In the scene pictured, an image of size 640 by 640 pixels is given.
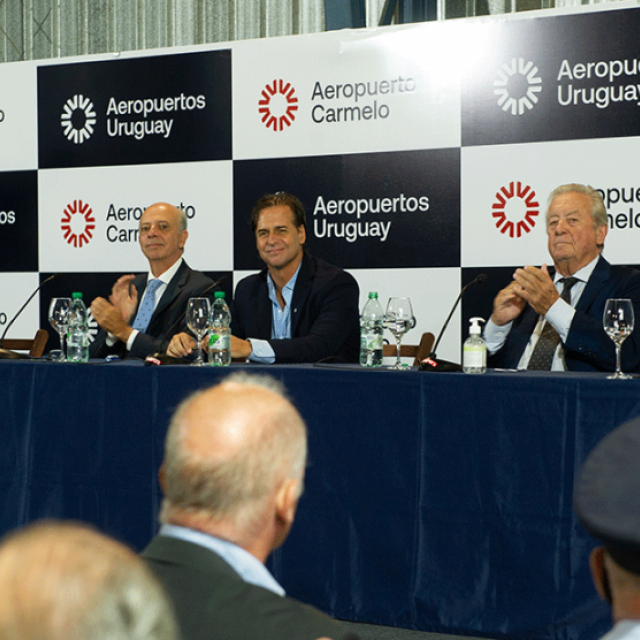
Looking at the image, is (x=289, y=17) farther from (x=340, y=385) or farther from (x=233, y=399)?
(x=233, y=399)

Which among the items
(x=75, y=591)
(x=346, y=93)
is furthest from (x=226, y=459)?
(x=346, y=93)

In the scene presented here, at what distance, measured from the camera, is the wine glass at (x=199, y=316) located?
2592mm

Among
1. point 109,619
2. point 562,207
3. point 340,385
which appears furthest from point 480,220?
point 109,619

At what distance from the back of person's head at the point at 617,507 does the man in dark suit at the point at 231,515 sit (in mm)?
261

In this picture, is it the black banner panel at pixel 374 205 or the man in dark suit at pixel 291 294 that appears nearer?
the man in dark suit at pixel 291 294

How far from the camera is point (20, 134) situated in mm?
4121

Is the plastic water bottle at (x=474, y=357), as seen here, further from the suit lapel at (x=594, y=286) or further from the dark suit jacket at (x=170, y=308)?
the dark suit jacket at (x=170, y=308)

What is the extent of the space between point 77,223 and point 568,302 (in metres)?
2.24

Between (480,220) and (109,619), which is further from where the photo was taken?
(480,220)

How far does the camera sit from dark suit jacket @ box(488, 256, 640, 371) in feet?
8.42

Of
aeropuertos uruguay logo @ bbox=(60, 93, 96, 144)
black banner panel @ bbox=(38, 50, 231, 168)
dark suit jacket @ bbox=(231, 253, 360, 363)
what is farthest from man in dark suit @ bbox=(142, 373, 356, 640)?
aeropuertos uruguay logo @ bbox=(60, 93, 96, 144)

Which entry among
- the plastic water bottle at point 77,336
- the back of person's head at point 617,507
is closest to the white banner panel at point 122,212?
the plastic water bottle at point 77,336

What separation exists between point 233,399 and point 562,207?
7.54 ft

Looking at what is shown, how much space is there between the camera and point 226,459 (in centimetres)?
84
